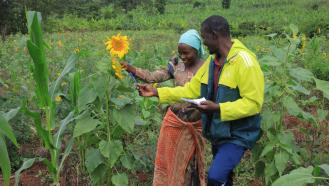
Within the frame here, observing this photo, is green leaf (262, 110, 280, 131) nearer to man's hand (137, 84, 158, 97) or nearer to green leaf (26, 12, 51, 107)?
man's hand (137, 84, 158, 97)

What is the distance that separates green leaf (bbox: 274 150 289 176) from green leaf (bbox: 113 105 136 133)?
905 millimetres

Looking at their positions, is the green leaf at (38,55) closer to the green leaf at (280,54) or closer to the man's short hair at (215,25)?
the man's short hair at (215,25)

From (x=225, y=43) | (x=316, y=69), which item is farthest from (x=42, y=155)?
(x=316, y=69)

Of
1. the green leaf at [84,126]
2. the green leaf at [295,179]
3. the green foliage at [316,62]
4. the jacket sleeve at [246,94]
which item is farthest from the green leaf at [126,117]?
the green foliage at [316,62]

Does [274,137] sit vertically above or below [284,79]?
below

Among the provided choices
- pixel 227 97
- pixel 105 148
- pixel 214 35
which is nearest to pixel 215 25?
pixel 214 35

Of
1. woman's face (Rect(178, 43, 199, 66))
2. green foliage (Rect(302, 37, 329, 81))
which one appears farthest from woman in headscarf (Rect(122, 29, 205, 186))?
green foliage (Rect(302, 37, 329, 81))

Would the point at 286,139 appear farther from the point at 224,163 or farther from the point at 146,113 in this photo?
the point at 146,113

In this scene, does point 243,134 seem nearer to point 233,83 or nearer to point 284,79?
point 233,83

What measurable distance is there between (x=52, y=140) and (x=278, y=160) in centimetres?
142

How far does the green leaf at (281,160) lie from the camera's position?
3117 millimetres

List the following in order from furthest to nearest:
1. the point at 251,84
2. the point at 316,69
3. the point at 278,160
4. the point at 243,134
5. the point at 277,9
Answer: the point at 277,9 → the point at 316,69 → the point at 278,160 → the point at 243,134 → the point at 251,84

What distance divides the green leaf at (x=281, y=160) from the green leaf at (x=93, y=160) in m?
1.06

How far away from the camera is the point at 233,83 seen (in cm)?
276
